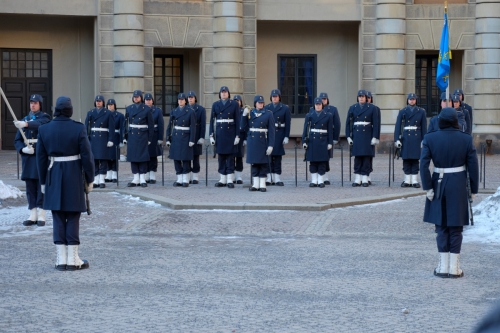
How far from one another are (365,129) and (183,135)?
3.73m

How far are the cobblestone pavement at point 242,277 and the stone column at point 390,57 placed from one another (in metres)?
13.6

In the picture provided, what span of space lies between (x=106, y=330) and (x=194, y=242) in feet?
16.0

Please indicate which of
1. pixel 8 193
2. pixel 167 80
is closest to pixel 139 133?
pixel 8 193

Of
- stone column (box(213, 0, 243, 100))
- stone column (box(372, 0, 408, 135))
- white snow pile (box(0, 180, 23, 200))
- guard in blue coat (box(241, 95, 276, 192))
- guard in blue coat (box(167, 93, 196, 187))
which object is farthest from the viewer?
stone column (box(372, 0, 408, 135))

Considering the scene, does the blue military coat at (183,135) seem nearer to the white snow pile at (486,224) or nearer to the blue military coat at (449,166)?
the white snow pile at (486,224)

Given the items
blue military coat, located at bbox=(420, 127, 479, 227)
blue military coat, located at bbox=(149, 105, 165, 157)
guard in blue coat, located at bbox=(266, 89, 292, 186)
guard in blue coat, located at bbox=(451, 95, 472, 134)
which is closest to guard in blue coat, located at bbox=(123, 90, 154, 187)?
blue military coat, located at bbox=(149, 105, 165, 157)

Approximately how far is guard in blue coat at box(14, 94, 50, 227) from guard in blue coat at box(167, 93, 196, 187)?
5.65 metres

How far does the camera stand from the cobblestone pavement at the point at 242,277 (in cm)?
784

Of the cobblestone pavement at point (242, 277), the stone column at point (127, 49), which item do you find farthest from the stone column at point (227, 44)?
the cobblestone pavement at point (242, 277)

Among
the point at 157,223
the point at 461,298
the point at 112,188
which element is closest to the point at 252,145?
the point at 112,188

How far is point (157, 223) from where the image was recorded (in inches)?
549

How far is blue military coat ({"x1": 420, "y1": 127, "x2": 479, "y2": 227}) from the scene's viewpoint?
9977mm

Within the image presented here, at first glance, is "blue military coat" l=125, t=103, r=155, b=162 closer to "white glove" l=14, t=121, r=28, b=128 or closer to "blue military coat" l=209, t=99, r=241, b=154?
"blue military coat" l=209, t=99, r=241, b=154

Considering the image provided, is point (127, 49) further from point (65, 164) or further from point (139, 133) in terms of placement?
point (65, 164)
